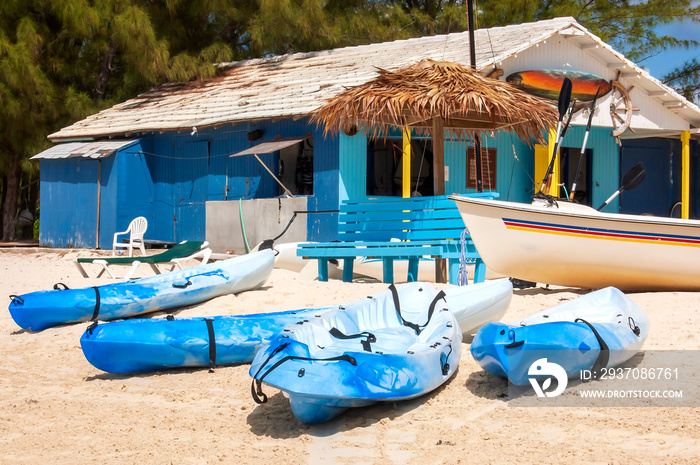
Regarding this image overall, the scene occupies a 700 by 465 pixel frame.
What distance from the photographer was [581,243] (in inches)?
327

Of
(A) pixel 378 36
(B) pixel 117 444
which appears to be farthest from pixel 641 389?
(A) pixel 378 36

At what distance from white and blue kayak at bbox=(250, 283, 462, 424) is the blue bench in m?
2.97

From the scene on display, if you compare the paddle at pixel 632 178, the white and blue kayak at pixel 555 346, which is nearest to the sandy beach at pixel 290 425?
the white and blue kayak at pixel 555 346

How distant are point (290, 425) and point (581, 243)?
16.0 ft

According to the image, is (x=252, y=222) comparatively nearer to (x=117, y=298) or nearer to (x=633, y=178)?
(x=117, y=298)

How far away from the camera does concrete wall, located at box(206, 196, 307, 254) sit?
1332 centimetres

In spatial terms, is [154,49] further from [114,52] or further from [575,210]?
[575,210]

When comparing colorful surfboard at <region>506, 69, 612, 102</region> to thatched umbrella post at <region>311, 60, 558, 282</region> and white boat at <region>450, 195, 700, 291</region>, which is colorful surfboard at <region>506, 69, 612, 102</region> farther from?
white boat at <region>450, 195, 700, 291</region>

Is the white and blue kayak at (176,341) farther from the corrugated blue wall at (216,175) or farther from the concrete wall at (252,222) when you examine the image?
the concrete wall at (252,222)

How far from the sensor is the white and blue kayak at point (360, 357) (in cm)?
434

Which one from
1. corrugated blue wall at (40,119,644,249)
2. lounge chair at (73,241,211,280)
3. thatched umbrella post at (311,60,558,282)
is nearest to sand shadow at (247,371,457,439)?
thatched umbrella post at (311,60,558,282)

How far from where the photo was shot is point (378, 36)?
21828 millimetres

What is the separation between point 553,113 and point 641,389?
581cm

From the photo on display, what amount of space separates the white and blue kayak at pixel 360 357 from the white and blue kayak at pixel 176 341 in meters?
0.31
